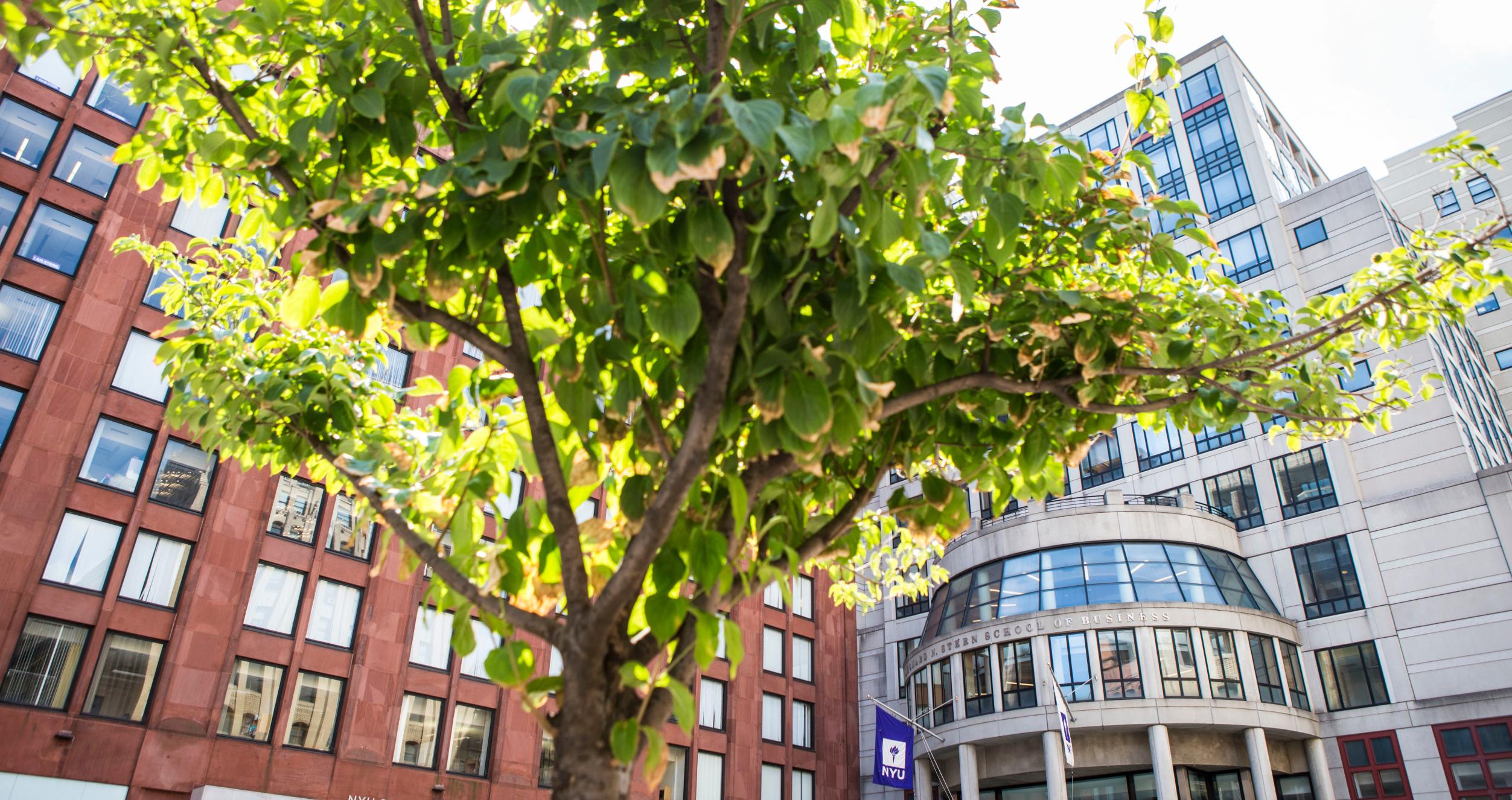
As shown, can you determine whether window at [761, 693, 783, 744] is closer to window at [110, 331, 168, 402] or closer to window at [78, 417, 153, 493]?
window at [78, 417, 153, 493]

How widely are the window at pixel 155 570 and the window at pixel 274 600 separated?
1815 mm

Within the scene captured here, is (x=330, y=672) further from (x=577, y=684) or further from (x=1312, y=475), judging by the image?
(x=1312, y=475)

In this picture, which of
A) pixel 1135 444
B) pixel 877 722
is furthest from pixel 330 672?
pixel 1135 444

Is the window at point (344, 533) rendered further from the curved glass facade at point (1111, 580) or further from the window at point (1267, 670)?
the window at point (1267, 670)

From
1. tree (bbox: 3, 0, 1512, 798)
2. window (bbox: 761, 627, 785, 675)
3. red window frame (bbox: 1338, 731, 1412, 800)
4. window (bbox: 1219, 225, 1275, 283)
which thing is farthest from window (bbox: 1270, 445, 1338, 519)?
tree (bbox: 3, 0, 1512, 798)

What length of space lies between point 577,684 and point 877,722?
94.3ft

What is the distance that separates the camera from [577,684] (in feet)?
12.1

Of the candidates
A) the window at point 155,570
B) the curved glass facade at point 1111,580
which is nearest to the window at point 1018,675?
the curved glass facade at point 1111,580

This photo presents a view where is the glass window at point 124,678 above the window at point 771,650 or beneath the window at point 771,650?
beneath

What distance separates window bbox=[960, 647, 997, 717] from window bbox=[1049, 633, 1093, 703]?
2.67 m

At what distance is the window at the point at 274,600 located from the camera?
85.3 feet

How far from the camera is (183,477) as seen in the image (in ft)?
85.4

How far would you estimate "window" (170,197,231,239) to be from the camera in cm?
2778

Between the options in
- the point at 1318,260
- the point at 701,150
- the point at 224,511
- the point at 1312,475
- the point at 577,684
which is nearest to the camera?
the point at 701,150
